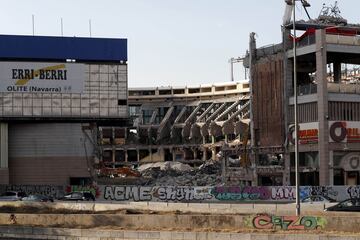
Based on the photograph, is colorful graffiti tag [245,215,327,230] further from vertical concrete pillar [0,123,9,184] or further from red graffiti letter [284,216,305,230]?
vertical concrete pillar [0,123,9,184]

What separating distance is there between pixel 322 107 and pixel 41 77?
39696mm

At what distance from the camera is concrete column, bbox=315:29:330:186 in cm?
7231

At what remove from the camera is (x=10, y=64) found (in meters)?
88.9

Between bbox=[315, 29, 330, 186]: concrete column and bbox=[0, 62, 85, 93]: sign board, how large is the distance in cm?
3511

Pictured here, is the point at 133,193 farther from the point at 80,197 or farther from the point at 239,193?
the point at 239,193

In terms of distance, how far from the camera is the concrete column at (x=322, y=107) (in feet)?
237

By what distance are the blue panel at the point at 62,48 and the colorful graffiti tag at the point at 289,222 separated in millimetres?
62449

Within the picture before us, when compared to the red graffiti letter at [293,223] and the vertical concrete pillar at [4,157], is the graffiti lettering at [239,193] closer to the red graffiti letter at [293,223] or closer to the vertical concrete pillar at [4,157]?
the red graffiti letter at [293,223]

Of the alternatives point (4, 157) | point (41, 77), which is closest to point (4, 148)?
point (4, 157)

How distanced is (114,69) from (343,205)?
5670 centimetres

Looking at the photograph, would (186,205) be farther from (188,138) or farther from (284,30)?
(188,138)

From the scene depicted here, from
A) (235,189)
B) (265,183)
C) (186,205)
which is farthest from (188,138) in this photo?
(186,205)

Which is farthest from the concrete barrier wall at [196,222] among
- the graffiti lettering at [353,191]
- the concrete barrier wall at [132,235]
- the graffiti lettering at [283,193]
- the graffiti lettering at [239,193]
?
the graffiti lettering at [353,191]

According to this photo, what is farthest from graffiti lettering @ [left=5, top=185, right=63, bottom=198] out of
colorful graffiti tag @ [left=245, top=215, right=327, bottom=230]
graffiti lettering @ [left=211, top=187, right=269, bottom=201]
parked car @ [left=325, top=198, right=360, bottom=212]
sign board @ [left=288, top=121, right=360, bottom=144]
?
Result: colorful graffiti tag @ [left=245, top=215, right=327, bottom=230]
